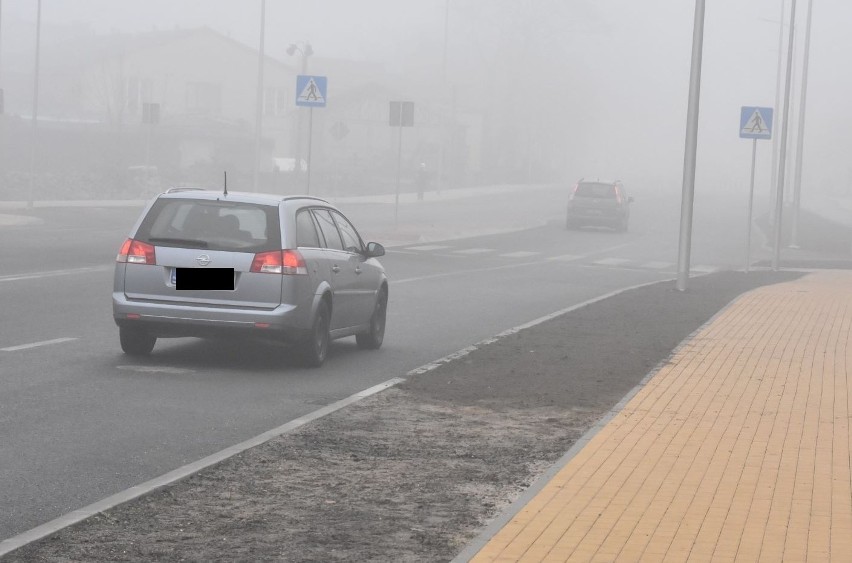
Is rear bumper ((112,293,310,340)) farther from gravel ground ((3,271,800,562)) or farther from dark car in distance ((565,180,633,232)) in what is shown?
dark car in distance ((565,180,633,232))

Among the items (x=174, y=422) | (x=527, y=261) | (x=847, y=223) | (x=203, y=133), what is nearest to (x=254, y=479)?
(x=174, y=422)

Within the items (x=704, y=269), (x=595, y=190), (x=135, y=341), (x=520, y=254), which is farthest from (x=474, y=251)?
(x=135, y=341)

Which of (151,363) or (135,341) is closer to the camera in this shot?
(151,363)

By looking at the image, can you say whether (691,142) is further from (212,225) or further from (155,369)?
(155,369)

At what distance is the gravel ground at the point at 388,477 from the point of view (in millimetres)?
6074

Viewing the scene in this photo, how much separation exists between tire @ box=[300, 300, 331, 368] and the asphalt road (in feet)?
0.58

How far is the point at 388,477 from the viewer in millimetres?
7691

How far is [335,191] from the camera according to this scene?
66938mm

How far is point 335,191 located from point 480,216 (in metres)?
15.0

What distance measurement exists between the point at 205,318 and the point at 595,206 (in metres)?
35.9

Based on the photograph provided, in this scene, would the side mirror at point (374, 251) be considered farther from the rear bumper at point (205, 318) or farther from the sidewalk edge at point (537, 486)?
the sidewalk edge at point (537, 486)

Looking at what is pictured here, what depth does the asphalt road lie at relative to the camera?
311 inches

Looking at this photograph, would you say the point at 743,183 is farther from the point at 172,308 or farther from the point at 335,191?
the point at 172,308

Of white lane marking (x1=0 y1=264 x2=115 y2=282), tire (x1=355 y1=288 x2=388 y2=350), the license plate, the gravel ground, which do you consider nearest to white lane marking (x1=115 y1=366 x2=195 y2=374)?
the license plate
